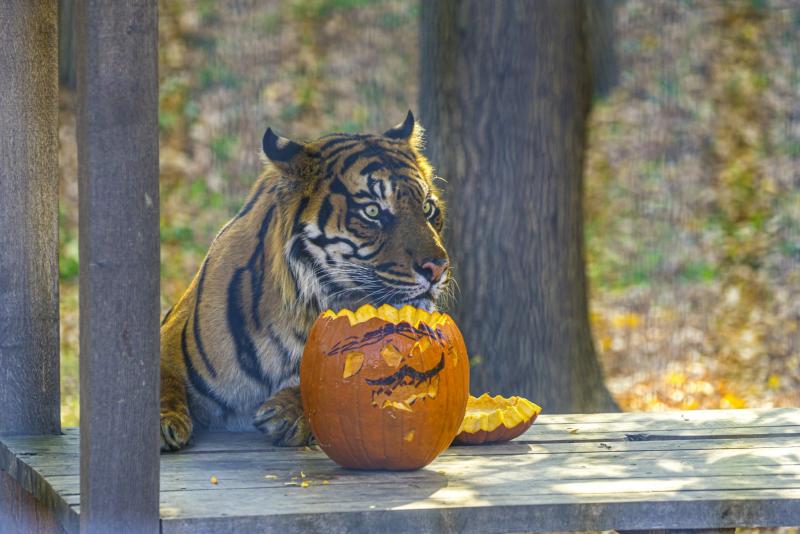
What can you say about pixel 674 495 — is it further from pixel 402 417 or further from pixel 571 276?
pixel 571 276

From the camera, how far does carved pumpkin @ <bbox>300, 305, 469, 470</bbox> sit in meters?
3.03

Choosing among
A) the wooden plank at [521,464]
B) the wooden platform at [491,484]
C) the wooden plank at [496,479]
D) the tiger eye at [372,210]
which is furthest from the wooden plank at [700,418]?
the tiger eye at [372,210]

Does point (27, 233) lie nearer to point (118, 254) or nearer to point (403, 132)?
point (403, 132)

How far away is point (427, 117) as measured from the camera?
5.01m

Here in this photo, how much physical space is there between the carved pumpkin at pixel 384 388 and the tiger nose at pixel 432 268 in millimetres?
293

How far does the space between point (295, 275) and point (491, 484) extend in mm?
932

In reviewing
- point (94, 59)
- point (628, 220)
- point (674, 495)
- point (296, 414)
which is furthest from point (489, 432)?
point (628, 220)

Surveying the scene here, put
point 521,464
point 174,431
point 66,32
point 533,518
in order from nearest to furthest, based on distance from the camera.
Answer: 1. point 533,518
2. point 521,464
3. point 174,431
4. point 66,32

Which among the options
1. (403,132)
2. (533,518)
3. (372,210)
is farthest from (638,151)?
(533,518)

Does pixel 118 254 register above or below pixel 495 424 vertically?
above

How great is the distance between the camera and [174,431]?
3389 millimetres

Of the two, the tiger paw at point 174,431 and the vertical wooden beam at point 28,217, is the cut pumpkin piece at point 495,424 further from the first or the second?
the vertical wooden beam at point 28,217

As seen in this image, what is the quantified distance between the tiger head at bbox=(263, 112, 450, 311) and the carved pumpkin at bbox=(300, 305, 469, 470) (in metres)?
0.36

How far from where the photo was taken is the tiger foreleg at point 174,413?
11.1ft
